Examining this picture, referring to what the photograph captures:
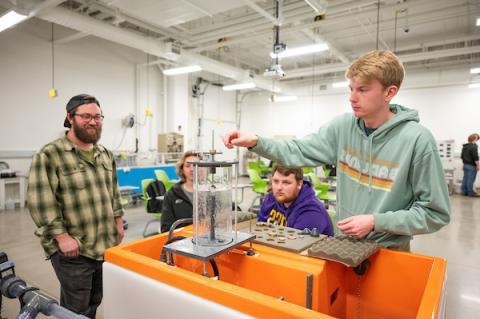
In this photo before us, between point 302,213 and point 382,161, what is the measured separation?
72 cm

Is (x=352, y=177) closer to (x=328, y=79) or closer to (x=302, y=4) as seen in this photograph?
(x=302, y=4)

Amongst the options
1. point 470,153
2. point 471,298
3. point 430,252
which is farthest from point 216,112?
point 471,298

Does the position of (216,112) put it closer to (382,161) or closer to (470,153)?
(470,153)

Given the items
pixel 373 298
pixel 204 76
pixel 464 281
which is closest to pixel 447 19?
pixel 464 281

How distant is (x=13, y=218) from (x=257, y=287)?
5.38 metres

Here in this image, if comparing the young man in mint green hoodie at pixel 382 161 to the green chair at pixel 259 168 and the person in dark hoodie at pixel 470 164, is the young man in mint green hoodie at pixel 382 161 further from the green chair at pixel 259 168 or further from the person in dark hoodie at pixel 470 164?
the person in dark hoodie at pixel 470 164

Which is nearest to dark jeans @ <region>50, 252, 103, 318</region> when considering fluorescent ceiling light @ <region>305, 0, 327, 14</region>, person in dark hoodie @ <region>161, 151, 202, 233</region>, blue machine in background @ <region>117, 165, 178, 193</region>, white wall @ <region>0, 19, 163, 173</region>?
person in dark hoodie @ <region>161, 151, 202, 233</region>

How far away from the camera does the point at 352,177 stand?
106 cm

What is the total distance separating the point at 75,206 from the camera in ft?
4.91

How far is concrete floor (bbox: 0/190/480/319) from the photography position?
246 cm

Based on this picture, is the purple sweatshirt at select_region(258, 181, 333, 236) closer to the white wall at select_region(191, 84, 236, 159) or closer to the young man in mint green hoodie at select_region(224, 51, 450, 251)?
the young man in mint green hoodie at select_region(224, 51, 450, 251)

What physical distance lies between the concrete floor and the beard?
4.57 ft

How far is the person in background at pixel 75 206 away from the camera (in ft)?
4.59

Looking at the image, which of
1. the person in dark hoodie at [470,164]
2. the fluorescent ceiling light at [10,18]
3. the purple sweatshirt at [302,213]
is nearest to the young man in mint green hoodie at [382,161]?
the purple sweatshirt at [302,213]
